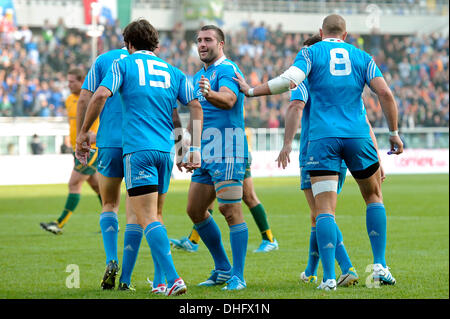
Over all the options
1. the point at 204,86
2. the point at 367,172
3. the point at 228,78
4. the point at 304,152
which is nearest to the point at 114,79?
the point at 204,86

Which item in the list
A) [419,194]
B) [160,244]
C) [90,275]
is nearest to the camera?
[160,244]

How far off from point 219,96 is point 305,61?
0.77 meters

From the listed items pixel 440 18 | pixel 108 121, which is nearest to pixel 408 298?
pixel 108 121

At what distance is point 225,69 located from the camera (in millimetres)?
7133

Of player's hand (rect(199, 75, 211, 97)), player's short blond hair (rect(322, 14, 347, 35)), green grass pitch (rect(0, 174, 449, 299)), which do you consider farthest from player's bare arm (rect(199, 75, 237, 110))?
green grass pitch (rect(0, 174, 449, 299))

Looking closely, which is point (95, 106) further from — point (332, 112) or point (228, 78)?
point (332, 112)

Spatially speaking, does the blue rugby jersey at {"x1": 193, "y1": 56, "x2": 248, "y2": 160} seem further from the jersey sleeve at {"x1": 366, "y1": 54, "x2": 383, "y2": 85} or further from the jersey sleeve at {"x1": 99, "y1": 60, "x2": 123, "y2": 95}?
the jersey sleeve at {"x1": 366, "y1": 54, "x2": 383, "y2": 85}

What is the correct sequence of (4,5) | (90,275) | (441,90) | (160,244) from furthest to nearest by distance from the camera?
(441,90) → (4,5) → (90,275) → (160,244)

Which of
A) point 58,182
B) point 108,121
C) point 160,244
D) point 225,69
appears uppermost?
point 225,69

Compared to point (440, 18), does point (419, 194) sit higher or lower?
lower

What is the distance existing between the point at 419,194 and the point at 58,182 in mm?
11065

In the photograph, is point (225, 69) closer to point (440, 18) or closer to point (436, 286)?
point (436, 286)

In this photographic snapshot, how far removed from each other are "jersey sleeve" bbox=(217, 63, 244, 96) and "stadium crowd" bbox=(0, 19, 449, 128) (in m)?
21.3

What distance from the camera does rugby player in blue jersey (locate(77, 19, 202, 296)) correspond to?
21.1ft
